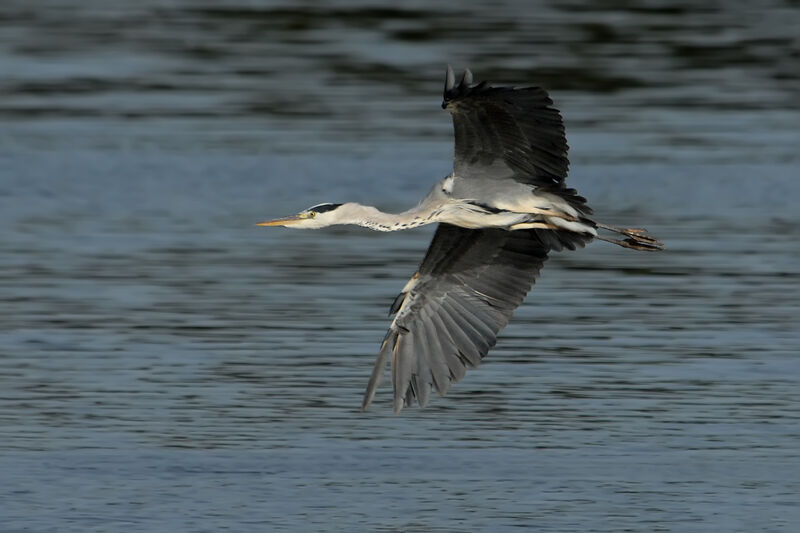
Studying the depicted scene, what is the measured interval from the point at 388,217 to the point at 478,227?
18.3 inches

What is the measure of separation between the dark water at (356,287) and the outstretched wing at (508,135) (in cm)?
164

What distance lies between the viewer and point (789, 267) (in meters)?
13.8

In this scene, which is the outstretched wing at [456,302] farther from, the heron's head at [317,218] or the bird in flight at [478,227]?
the heron's head at [317,218]

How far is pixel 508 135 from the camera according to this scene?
8.69 metres

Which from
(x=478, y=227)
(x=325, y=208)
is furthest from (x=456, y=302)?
(x=325, y=208)

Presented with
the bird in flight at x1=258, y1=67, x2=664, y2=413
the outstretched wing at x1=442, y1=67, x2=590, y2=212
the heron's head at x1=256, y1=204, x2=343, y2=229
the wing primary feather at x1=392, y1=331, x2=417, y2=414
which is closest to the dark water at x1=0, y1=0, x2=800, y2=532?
the wing primary feather at x1=392, y1=331, x2=417, y2=414

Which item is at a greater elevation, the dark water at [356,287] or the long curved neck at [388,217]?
the long curved neck at [388,217]

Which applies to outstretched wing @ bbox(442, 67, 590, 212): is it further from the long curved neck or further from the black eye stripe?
the black eye stripe

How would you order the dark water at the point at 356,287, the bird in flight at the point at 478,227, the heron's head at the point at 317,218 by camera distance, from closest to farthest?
the bird in flight at the point at 478,227 < the dark water at the point at 356,287 < the heron's head at the point at 317,218

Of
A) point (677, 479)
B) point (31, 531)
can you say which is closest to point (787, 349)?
point (677, 479)

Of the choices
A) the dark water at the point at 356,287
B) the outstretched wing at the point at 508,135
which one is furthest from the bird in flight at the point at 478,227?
the dark water at the point at 356,287

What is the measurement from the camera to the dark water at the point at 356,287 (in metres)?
9.40

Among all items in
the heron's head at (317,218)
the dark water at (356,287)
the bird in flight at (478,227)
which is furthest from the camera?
the heron's head at (317,218)

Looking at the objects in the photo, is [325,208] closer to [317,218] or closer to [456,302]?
[317,218]
